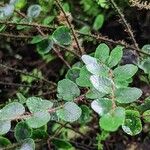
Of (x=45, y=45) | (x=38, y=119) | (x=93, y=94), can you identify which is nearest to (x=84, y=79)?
(x=93, y=94)

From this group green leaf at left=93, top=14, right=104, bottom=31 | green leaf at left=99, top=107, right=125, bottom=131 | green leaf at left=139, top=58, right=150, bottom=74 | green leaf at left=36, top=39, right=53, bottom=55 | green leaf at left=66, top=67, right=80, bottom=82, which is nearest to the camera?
green leaf at left=99, top=107, right=125, bottom=131

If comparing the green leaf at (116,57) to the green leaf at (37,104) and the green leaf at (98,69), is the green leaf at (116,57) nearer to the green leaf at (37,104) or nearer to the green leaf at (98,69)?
the green leaf at (98,69)

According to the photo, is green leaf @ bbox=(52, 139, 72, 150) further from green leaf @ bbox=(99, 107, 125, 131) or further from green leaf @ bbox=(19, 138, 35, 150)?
green leaf @ bbox=(99, 107, 125, 131)

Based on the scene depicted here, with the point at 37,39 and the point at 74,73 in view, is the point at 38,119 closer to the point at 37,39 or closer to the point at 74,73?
the point at 74,73

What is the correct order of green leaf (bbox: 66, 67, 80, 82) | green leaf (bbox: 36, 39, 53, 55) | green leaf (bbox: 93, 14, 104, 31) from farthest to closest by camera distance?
1. green leaf (bbox: 93, 14, 104, 31)
2. green leaf (bbox: 36, 39, 53, 55)
3. green leaf (bbox: 66, 67, 80, 82)

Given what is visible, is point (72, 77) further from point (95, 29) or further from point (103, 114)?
point (95, 29)

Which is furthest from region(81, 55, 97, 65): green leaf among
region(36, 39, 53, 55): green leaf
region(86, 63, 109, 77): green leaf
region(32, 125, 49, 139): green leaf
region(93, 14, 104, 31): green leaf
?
region(93, 14, 104, 31): green leaf
